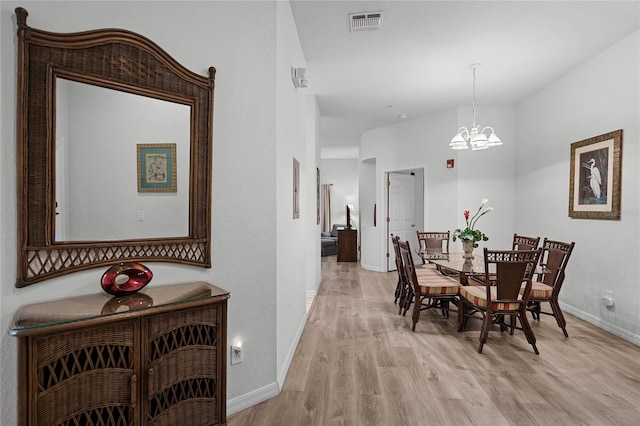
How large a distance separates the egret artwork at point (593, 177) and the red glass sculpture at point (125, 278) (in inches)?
170

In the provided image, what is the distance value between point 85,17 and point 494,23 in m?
3.10

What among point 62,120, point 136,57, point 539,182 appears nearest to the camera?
point 62,120

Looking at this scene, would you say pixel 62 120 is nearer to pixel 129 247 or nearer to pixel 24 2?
pixel 24 2

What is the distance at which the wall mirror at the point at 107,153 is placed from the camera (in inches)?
57.4

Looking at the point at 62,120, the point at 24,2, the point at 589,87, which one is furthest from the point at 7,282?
the point at 589,87

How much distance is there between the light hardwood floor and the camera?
2123 mm

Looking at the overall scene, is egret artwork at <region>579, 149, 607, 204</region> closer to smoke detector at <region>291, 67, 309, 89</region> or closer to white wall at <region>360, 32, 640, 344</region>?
white wall at <region>360, 32, 640, 344</region>

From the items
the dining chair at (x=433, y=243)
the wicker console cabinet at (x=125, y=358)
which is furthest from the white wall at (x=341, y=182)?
the wicker console cabinet at (x=125, y=358)

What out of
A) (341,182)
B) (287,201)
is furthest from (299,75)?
(341,182)

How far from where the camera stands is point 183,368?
5.39ft

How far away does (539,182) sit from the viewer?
4.84 m

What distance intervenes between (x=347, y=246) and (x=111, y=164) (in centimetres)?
686

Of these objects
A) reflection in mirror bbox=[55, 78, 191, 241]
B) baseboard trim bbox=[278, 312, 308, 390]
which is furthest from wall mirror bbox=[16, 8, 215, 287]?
baseboard trim bbox=[278, 312, 308, 390]

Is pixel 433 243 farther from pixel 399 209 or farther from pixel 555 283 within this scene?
pixel 399 209
